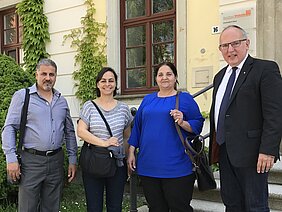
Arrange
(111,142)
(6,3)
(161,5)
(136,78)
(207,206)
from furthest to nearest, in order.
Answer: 1. (6,3)
2. (136,78)
3. (161,5)
4. (207,206)
5. (111,142)

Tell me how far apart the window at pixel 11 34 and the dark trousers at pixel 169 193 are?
6.68m

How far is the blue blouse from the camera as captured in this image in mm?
3535

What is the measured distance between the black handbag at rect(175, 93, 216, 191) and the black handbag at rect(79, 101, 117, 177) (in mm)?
693

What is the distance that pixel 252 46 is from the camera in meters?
5.85

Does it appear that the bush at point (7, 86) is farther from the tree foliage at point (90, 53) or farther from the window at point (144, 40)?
the window at point (144, 40)

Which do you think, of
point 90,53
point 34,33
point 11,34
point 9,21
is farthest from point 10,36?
point 90,53

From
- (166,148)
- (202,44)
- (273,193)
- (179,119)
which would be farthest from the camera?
(202,44)

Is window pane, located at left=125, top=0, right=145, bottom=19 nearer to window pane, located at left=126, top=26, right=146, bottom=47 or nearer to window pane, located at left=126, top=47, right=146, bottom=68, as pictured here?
window pane, located at left=126, top=26, right=146, bottom=47

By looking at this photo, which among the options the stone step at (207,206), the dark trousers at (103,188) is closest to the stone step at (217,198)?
the stone step at (207,206)

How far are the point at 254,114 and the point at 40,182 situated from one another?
Answer: 79.8 inches

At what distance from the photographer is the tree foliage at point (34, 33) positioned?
879cm

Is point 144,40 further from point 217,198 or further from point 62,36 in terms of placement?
point 217,198

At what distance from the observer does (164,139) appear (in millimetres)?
3551

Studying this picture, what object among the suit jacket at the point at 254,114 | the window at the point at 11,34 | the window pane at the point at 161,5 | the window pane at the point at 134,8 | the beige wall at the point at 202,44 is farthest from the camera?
the window at the point at 11,34
